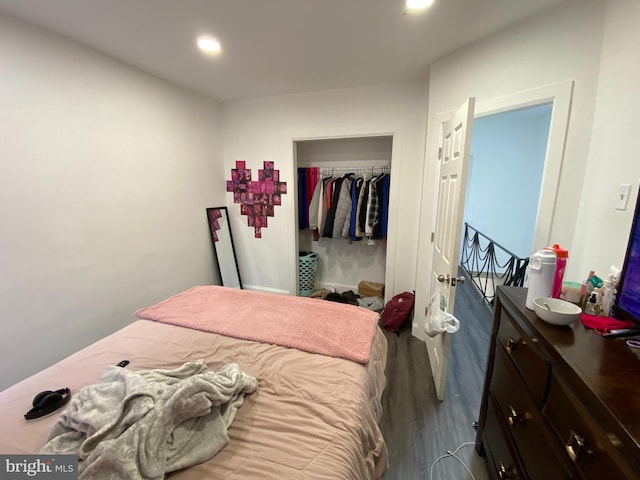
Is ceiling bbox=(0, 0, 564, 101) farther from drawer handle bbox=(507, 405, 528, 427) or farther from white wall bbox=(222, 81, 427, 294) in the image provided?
drawer handle bbox=(507, 405, 528, 427)

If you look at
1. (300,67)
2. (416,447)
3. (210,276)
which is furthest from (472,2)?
(210,276)

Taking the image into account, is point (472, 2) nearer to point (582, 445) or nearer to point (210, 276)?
point (582, 445)

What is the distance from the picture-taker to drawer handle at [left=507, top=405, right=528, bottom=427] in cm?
96

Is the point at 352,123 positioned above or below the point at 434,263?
above

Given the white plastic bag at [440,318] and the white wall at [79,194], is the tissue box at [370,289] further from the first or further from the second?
the white wall at [79,194]

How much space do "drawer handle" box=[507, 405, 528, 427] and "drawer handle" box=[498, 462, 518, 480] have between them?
15 centimetres

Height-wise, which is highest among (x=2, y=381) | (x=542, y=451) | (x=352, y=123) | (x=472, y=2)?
(x=472, y=2)

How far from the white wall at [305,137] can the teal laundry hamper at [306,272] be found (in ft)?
0.53

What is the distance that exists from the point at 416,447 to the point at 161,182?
286cm

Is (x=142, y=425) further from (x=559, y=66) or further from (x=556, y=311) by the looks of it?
(x=559, y=66)

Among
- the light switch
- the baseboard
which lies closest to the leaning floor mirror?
the baseboard

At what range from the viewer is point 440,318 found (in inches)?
66.6

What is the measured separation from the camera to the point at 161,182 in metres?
2.51

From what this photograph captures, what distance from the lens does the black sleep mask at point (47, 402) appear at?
0.95 meters
